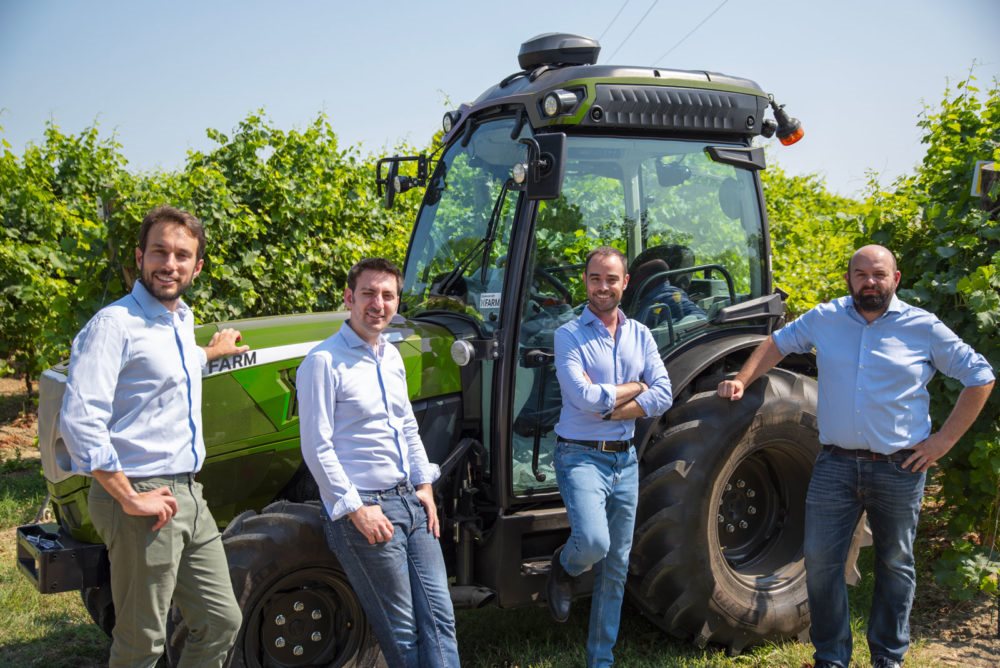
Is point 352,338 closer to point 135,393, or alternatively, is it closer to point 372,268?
point 372,268

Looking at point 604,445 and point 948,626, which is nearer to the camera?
point 604,445

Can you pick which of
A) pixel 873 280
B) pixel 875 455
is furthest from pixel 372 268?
pixel 875 455

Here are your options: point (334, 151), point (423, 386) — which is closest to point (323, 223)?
point (334, 151)

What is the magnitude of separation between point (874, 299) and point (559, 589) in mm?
1733

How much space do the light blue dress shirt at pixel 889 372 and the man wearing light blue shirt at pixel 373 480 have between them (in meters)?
1.75

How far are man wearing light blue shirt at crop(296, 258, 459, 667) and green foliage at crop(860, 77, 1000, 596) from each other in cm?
295

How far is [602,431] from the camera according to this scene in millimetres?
3520

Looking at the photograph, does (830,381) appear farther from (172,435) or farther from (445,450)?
(172,435)

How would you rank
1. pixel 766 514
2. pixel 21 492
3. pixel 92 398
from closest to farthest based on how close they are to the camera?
pixel 92 398
pixel 766 514
pixel 21 492

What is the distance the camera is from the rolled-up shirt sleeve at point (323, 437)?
2869mm

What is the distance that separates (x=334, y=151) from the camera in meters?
9.15

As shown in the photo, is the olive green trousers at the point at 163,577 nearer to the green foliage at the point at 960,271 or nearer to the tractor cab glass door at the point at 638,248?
the tractor cab glass door at the point at 638,248

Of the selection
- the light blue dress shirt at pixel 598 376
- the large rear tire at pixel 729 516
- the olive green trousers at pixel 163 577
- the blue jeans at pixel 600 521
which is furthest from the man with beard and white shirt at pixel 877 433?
the olive green trousers at pixel 163 577

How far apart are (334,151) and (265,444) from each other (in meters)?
5.96
